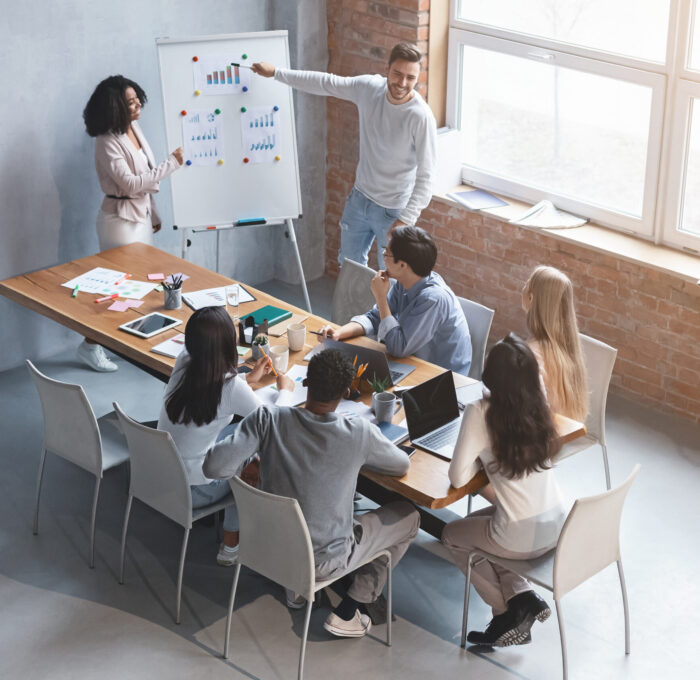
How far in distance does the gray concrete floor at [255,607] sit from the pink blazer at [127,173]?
1486 mm

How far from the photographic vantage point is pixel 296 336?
4.48 m

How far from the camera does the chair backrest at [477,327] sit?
15.7 ft

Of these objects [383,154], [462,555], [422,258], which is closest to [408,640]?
[462,555]

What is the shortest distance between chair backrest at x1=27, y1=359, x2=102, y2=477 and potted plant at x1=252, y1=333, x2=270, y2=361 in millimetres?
754

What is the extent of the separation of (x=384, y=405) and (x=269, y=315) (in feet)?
3.45

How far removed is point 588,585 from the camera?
168 inches


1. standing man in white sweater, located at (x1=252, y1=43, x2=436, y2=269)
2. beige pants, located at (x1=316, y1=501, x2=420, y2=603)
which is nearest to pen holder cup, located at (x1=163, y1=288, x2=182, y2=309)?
standing man in white sweater, located at (x1=252, y1=43, x2=436, y2=269)

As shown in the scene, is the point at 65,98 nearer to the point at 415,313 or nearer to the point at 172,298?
the point at 172,298

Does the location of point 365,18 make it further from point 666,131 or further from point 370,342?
point 370,342

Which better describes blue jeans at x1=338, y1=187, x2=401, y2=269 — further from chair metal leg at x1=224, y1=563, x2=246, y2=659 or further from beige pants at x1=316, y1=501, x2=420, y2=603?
chair metal leg at x1=224, y1=563, x2=246, y2=659

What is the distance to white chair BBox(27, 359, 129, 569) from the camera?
13.5 feet

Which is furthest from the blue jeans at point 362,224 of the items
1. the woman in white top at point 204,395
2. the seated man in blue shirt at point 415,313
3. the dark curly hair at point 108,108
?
the woman in white top at point 204,395

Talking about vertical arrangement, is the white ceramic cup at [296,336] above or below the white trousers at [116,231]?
below

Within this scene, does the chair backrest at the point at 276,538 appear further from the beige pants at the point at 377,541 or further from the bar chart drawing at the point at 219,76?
the bar chart drawing at the point at 219,76
